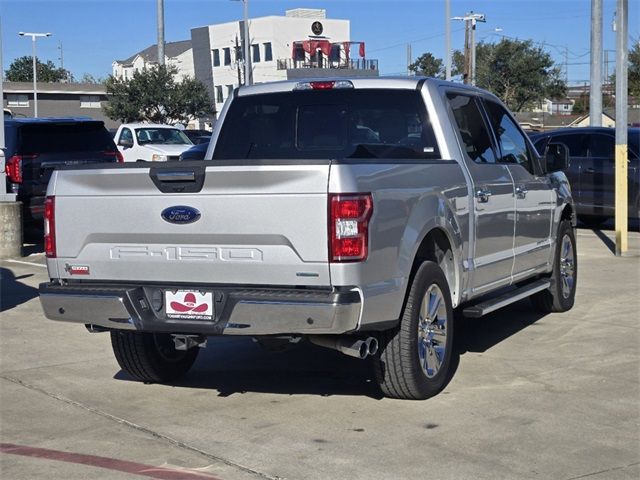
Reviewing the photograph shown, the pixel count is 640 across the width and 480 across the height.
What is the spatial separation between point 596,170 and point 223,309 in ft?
A: 42.8

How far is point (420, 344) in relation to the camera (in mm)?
6652

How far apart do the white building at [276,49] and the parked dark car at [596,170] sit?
55780mm

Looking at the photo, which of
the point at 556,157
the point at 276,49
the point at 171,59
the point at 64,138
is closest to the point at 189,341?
the point at 556,157

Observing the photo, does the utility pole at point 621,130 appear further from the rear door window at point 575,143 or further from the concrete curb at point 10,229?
the concrete curb at point 10,229

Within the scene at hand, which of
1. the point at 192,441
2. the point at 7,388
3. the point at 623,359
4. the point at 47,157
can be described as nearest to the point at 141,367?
the point at 7,388

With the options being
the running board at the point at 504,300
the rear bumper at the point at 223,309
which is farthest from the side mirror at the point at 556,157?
the rear bumper at the point at 223,309

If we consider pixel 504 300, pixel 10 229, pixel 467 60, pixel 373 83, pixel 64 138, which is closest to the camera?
pixel 373 83

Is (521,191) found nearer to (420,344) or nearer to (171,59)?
(420,344)

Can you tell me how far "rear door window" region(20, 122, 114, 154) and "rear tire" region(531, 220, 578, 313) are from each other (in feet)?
28.0

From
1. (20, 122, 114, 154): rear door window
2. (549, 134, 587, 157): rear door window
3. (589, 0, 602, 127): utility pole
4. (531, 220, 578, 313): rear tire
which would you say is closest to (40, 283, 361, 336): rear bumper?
(531, 220, 578, 313): rear tire

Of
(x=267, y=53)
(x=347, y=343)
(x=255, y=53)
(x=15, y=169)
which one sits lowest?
(x=347, y=343)

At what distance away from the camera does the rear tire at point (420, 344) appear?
6.40 meters

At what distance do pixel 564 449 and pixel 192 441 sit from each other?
2.07 m

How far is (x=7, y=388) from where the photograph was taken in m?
7.28
